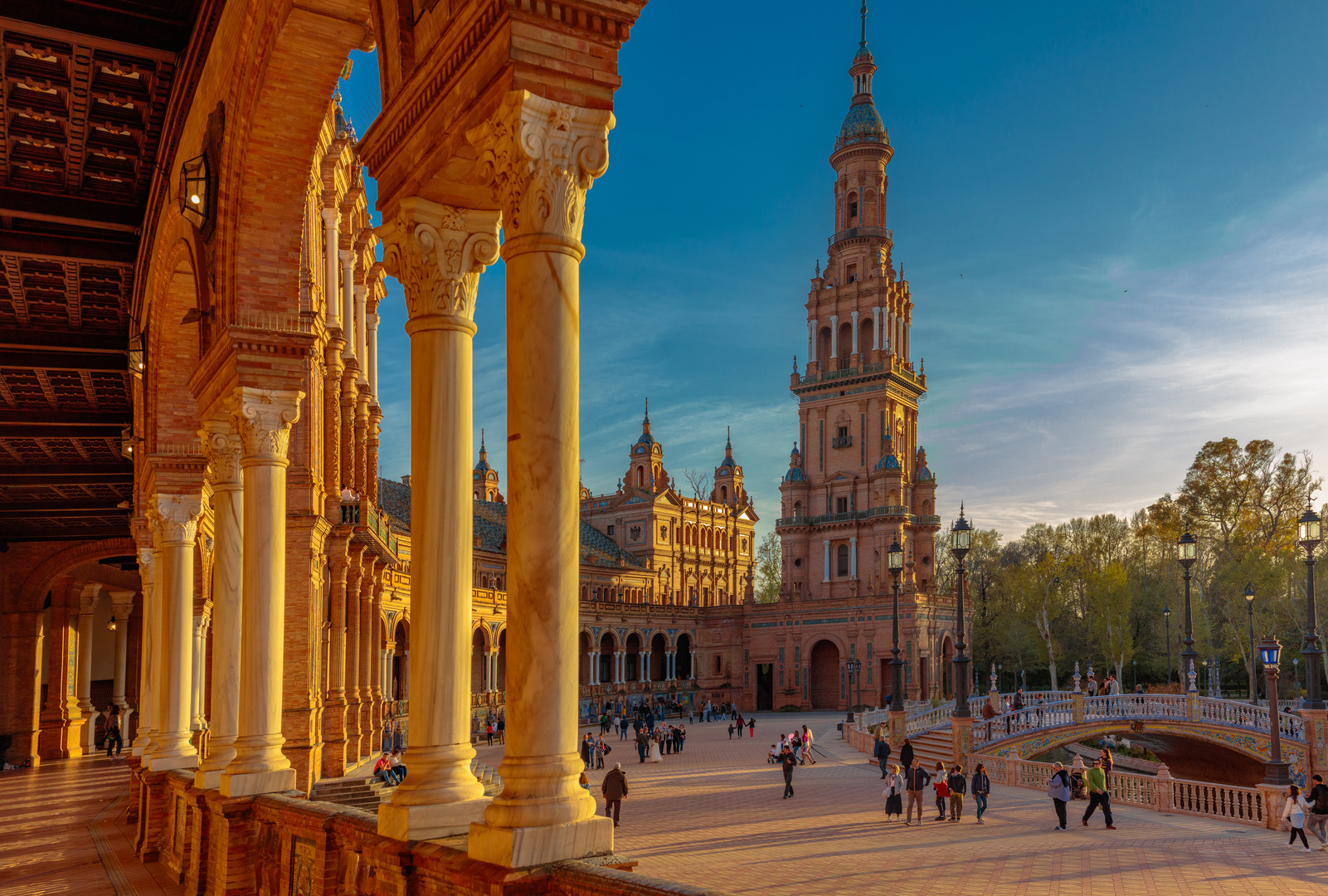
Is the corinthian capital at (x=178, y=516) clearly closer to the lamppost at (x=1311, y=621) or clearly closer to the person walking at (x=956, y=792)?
the person walking at (x=956, y=792)

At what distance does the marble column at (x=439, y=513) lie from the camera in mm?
5867

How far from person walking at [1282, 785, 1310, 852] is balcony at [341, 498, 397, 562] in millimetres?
19832

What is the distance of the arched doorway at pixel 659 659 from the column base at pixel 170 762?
5300cm

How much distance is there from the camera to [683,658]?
6888cm

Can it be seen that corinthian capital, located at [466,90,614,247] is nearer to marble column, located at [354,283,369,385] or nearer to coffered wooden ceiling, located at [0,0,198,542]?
coffered wooden ceiling, located at [0,0,198,542]

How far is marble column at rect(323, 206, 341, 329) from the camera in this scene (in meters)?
23.9

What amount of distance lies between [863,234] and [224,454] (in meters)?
62.0

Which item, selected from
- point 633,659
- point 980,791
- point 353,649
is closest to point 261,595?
point 980,791

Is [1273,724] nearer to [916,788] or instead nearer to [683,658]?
[916,788]

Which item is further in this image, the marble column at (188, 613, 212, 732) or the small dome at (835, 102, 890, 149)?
the small dome at (835, 102, 890, 149)

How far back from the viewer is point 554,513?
4984mm

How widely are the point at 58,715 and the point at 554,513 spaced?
3776 centimetres

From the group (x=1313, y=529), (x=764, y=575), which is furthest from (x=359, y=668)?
(x=764, y=575)

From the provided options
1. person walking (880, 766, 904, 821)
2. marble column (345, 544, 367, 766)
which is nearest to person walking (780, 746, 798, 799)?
person walking (880, 766, 904, 821)
